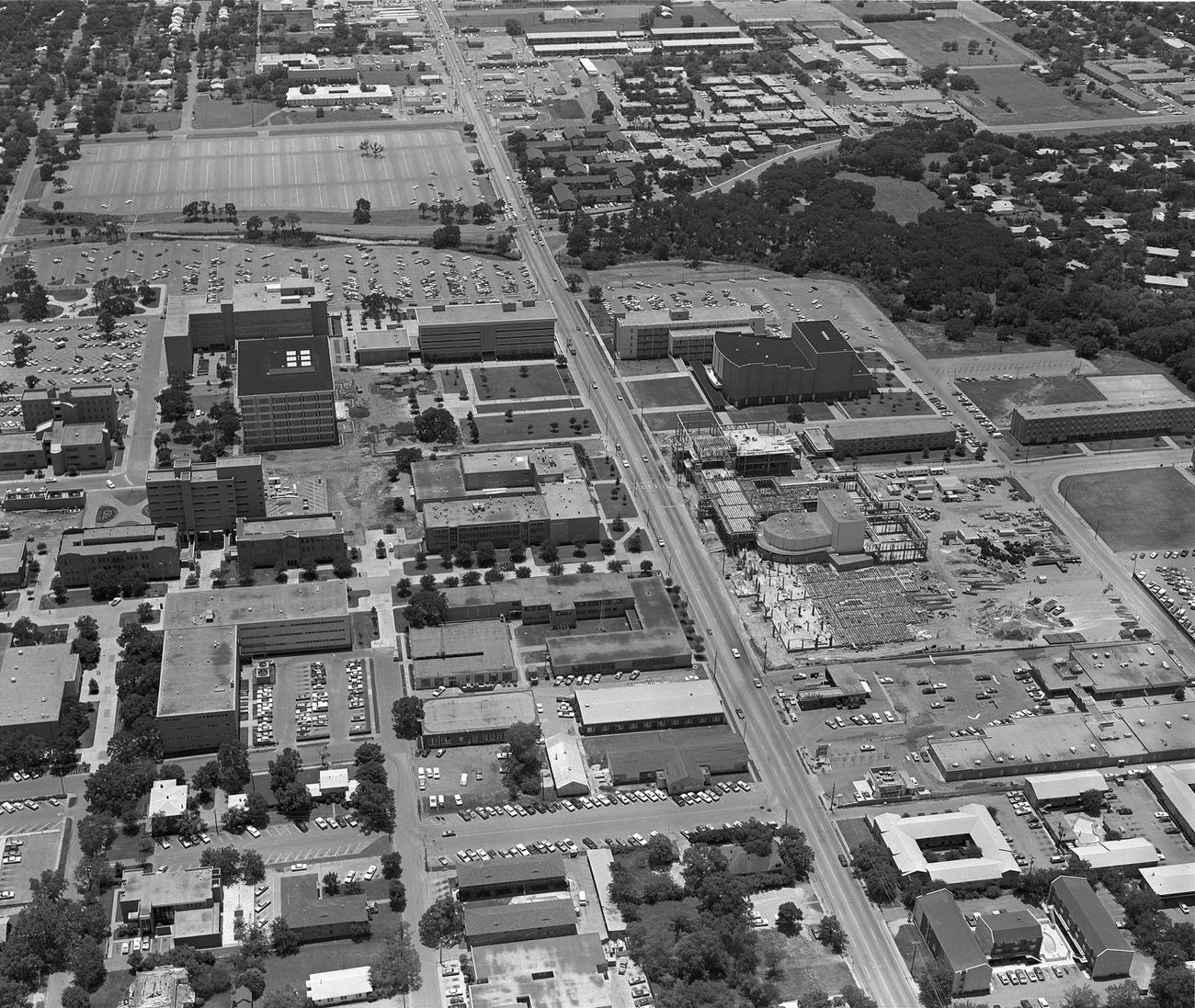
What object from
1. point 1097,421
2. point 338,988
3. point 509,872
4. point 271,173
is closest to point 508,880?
point 509,872

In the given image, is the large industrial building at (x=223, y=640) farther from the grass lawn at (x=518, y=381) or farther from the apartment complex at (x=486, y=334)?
the apartment complex at (x=486, y=334)

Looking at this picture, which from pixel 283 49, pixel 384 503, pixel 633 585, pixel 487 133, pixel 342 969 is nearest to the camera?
pixel 342 969

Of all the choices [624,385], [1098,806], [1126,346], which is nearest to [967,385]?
[1126,346]

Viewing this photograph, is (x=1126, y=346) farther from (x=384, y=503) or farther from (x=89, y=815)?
(x=89, y=815)

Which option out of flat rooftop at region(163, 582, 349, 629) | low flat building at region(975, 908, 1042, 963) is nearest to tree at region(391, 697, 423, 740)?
flat rooftop at region(163, 582, 349, 629)

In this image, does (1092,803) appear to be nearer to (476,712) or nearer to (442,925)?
(476,712)

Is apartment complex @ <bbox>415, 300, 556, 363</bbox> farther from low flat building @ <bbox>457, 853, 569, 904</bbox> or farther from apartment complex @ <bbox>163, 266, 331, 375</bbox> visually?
low flat building @ <bbox>457, 853, 569, 904</bbox>

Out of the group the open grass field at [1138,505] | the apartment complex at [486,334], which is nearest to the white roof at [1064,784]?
the open grass field at [1138,505]
